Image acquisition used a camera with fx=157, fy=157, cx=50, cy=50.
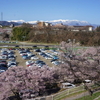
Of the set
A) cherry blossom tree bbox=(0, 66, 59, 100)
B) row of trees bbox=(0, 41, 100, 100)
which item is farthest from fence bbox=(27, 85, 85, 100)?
cherry blossom tree bbox=(0, 66, 59, 100)

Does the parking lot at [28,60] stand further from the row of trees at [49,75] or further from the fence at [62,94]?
the fence at [62,94]

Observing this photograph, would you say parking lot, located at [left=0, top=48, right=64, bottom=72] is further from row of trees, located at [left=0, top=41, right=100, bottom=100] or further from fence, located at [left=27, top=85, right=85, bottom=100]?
fence, located at [left=27, top=85, right=85, bottom=100]

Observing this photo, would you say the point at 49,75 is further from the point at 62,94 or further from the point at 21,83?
the point at 21,83

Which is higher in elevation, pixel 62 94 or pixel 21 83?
pixel 21 83

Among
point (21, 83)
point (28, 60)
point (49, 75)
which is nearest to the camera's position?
point (21, 83)

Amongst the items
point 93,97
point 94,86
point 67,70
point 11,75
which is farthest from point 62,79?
point 11,75

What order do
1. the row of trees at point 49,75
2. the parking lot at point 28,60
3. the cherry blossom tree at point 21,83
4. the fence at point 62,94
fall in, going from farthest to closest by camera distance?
the parking lot at point 28,60, the row of trees at point 49,75, the cherry blossom tree at point 21,83, the fence at point 62,94

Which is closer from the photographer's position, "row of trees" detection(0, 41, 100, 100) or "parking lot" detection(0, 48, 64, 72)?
"row of trees" detection(0, 41, 100, 100)

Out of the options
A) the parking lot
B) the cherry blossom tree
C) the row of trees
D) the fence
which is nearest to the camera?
the fence

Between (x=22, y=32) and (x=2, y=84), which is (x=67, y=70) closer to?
(x=2, y=84)

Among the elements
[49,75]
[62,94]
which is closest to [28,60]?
[49,75]

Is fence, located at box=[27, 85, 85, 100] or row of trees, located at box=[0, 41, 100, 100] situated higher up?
row of trees, located at box=[0, 41, 100, 100]

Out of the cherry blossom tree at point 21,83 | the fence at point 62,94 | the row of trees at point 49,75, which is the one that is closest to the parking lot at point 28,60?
the row of trees at point 49,75

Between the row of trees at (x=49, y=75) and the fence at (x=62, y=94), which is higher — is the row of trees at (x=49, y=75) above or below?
above
